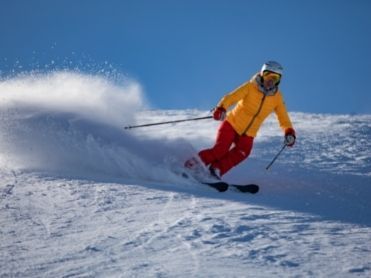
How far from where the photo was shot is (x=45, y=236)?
144 inches

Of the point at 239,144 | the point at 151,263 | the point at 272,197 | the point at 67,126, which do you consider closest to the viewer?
the point at 151,263

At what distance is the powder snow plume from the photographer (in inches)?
265

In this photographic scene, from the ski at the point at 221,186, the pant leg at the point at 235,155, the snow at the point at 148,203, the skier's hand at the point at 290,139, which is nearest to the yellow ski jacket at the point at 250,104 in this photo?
the pant leg at the point at 235,155

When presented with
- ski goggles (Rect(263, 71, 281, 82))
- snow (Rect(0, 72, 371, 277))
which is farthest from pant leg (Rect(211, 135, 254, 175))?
ski goggles (Rect(263, 71, 281, 82))

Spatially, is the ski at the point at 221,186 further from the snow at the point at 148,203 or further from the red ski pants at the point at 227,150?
the red ski pants at the point at 227,150

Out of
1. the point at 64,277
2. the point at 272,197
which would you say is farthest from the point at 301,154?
the point at 64,277

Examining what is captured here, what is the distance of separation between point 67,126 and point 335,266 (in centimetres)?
550

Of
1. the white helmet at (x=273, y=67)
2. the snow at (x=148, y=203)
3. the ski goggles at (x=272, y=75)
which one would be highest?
the white helmet at (x=273, y=67)

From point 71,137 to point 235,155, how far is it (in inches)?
102

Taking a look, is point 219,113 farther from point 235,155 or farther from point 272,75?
point 272,75

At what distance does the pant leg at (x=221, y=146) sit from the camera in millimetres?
6594

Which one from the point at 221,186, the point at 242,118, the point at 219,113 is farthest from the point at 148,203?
the point at 242,118

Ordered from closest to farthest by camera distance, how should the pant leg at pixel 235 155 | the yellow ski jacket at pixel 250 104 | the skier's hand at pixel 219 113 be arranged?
the skier's hand at pixel 219 113 < the pant leg at pixel 235 155 < the yellow ski jacket at pixel 250 104

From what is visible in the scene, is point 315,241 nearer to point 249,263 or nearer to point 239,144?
point 249,263
